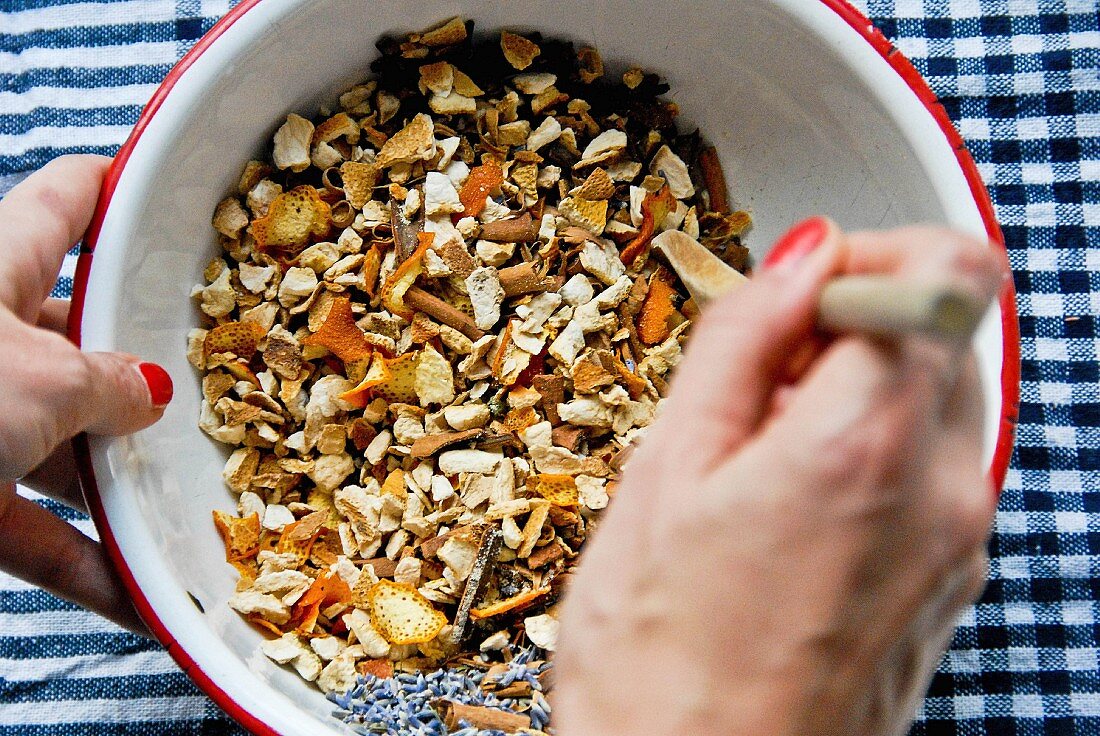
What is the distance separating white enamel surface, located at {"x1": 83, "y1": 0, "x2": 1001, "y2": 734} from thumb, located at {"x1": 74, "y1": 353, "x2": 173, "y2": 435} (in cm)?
2

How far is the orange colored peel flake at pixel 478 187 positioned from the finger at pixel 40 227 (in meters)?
0.26

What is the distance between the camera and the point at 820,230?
0.39m

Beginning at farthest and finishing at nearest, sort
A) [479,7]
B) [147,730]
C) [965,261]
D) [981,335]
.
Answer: [147,730] → [479,7] → [981,335] → [965,261]

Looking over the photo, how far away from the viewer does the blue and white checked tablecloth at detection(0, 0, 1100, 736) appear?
2.64ft

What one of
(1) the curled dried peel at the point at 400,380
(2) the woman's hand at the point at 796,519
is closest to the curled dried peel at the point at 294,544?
(1) the curled dried peel at the point at 400,380

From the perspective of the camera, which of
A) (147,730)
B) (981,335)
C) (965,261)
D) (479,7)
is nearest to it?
(965,261)

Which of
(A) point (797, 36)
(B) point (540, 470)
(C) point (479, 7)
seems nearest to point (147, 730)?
(B) point (540, 470)

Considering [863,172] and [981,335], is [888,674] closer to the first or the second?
[981,335]

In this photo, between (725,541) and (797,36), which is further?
(797,36)

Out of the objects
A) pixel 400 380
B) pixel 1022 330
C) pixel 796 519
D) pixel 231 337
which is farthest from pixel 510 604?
pixel 1022 330

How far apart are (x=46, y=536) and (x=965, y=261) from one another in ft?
2.27

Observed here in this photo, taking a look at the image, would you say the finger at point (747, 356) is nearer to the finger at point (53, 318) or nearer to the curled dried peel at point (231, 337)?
the curled dried peel at point (231, 337)

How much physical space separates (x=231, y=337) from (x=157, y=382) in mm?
92

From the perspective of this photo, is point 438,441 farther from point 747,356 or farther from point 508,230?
point 747,356
